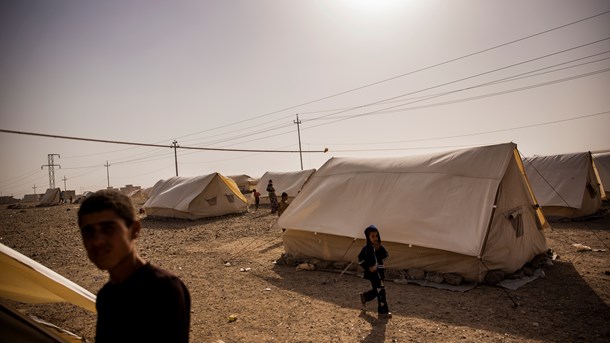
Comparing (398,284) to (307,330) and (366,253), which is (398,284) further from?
(307,330)

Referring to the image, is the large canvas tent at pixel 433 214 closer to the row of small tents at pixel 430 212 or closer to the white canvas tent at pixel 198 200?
the row of small tents at pixel 430 212

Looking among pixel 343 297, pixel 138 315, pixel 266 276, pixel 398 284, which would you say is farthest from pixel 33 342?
pixel 398 284

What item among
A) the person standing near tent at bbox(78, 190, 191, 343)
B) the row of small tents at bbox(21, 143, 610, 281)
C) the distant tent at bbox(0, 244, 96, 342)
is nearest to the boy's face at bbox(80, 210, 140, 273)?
the person standing near tent at bbox(78, 190, 191, 343)

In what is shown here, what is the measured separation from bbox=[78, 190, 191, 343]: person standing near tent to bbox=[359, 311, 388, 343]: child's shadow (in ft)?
13.2

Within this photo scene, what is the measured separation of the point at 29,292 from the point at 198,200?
599 inches

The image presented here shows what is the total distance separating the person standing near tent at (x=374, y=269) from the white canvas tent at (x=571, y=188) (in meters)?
11.5

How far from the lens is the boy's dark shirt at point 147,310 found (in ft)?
4.66

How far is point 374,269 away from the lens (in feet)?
18.5

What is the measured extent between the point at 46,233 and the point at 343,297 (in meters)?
16.8

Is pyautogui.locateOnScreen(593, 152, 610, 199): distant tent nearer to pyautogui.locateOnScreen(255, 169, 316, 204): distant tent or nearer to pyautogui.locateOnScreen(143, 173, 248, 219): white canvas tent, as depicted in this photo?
pyautogui.locateOnScreen(255, 169, 316, 204): distant tent

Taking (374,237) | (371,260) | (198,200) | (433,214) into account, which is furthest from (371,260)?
(198,200)

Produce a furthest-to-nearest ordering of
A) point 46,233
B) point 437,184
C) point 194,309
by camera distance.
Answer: point 46,233 → point 437,184 → point 194,309

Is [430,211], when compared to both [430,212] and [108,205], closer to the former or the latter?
[430,212]

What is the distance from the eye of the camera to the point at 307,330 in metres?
A: 5.18
